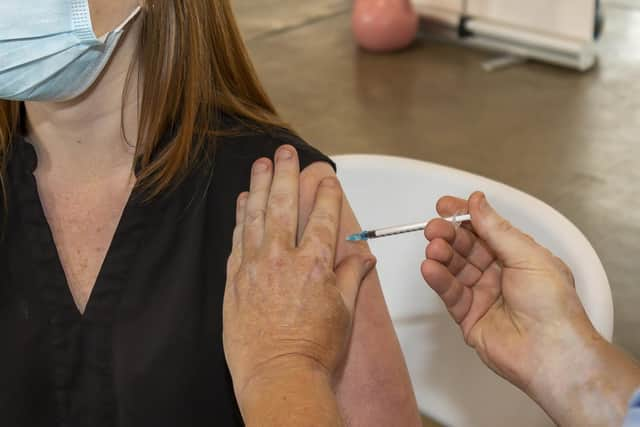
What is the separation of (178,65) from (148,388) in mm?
482

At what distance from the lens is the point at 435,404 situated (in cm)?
167

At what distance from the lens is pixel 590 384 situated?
1159 mm

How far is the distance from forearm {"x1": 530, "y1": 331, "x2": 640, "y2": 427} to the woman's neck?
0.74m

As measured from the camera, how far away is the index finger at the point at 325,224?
118cm

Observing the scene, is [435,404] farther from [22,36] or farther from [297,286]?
[22,36]

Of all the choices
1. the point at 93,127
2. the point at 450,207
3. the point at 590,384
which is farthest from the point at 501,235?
the point at 93,127

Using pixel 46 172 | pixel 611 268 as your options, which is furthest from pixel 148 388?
pixel 611 268

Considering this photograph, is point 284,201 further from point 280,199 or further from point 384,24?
point 384,24

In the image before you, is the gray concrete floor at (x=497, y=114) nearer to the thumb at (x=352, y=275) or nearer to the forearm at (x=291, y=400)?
the thumb at (x=352, y=275)

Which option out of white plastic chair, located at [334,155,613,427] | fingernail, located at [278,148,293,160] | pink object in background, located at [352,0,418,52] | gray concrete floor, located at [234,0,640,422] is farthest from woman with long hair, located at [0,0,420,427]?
pink object in background, located at [352,0,418,52]

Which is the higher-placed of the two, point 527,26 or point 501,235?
point 501,235

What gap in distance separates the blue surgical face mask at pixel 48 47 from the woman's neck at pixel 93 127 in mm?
54

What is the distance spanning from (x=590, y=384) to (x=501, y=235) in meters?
0.21

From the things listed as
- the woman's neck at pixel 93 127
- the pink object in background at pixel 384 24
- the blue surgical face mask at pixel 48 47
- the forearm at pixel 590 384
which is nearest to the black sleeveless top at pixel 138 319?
the woman's neck at pixel 93 127
